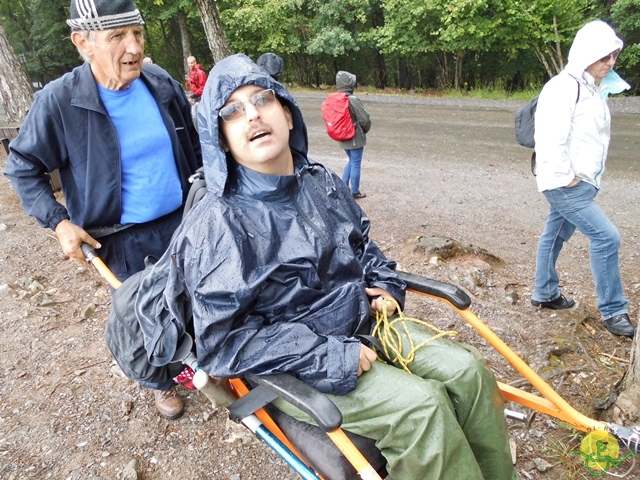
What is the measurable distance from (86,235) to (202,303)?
1.06m

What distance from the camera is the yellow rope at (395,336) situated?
1971mm

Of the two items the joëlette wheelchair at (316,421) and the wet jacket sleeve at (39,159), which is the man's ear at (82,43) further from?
the joëlette wheelchair at (316,421)

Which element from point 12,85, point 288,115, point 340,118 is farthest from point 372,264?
point 12,85

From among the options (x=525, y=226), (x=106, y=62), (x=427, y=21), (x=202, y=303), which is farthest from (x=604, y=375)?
(x=427, y=21)

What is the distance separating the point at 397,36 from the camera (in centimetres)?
1722

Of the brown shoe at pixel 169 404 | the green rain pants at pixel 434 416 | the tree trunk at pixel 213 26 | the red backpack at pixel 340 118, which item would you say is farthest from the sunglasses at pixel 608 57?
the tree trunk at pixel 213 26

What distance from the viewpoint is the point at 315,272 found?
6.52 feet

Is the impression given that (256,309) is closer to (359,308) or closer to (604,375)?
(359,308)

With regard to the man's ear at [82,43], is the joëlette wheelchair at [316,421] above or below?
below

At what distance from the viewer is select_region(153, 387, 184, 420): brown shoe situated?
277 centimetres

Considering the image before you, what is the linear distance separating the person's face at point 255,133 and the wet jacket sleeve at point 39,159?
3.30 ft

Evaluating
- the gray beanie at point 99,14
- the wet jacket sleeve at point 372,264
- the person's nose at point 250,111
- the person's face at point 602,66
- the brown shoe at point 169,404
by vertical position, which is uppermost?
the gray beanie at point 99,14

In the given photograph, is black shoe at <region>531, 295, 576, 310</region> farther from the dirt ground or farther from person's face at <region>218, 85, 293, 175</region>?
person's face at <region>218, 85, 293, 175</region>

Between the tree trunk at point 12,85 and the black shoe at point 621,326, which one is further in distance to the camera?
the tree trunk at point 12,85
